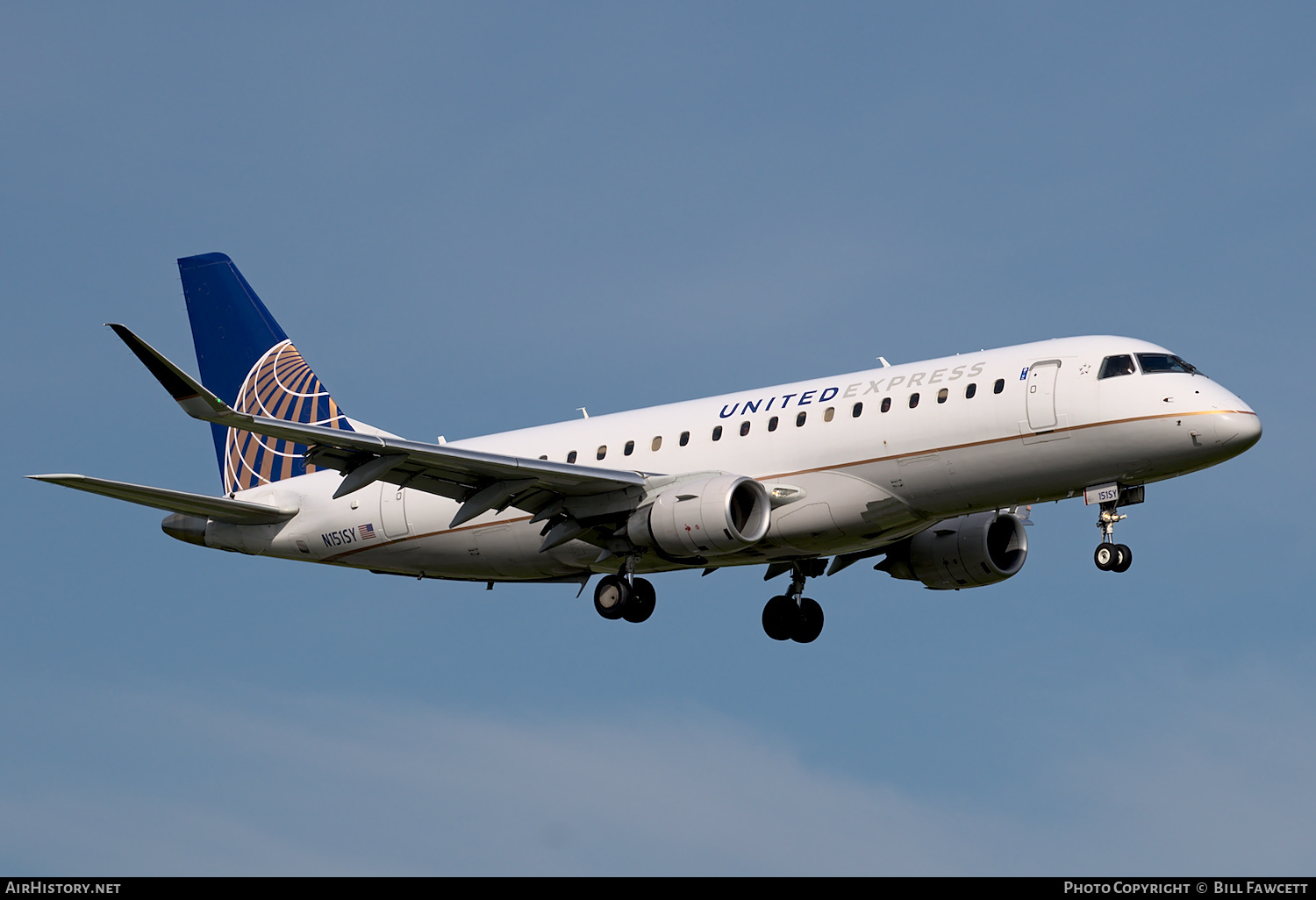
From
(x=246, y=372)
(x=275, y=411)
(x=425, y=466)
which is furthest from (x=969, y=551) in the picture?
(x=246, y=372)

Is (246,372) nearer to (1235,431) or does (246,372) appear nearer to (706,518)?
(706,518)

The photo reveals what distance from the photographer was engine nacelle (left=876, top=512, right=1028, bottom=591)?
131 feet

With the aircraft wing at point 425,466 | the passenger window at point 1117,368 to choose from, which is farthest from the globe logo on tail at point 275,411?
the passenger window at point 1117,368

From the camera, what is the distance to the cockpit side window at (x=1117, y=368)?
3366cm

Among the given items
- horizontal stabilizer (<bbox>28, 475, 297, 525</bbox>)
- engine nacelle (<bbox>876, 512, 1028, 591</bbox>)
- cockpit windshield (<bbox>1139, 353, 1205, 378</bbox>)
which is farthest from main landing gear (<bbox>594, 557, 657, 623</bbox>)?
cockpit windshield (<bbox>1139, 353, 1205, 378</bbox>)

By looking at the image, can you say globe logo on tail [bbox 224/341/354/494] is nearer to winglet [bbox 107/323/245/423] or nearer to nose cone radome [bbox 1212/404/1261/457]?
winglet [bbox 107/323/245/423]

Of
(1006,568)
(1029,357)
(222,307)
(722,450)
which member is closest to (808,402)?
(722,450)

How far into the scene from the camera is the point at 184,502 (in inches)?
1517

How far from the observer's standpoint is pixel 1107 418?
109 ft

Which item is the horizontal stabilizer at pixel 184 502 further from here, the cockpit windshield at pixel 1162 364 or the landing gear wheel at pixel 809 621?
the cockpit windshield at pixel 1162 364

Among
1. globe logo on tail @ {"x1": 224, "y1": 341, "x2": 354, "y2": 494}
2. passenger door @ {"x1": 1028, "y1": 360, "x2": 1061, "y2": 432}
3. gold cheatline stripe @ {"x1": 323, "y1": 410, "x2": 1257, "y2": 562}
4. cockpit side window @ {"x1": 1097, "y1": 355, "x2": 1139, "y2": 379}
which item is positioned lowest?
gold cheatline stripe @ {"x1": 323, "y1": 410, "x2": 1257, "y2": 562}

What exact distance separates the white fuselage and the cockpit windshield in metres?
0.19

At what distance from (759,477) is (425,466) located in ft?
22.5
